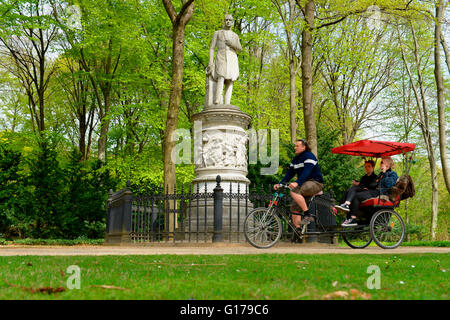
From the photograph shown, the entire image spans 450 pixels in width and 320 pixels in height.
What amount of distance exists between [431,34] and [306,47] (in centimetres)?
1477

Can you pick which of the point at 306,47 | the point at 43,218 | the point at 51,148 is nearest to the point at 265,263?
the point at 306,47

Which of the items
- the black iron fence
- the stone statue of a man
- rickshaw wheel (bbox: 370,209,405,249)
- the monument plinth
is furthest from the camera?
the stone statue of a man

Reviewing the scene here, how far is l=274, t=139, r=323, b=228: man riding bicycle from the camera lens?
8.15m

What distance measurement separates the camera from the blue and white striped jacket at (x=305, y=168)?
26.7ft

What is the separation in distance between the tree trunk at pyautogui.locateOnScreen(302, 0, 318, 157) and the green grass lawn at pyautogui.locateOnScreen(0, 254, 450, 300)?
31.7 ft

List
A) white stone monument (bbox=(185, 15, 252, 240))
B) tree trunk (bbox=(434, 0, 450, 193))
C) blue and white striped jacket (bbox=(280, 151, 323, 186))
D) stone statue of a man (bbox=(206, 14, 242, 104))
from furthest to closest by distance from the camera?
1. tree trunk (bbox=(434, 0, 450, 193))
2. stone statue of a man (bbox=(206, 14, 242, 104))
3. white stone monument (bbox=(185, 15, 252, 240))
4. blue and white striped jacket (bbox=(280, 151, 323, 186))

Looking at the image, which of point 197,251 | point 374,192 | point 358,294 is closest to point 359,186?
point 374,192

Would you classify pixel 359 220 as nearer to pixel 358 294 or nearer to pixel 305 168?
pixel 305 168

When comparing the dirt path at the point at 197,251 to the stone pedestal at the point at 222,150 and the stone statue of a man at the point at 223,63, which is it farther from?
the stone statue of a man at the point at 223,63

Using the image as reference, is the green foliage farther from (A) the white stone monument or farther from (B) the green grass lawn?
(B) the green grass lawn

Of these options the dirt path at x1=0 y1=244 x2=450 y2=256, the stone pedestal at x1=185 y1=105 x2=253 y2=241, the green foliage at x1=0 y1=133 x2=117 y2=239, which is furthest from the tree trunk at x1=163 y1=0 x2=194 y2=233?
the green foliage at x1=0 y1=133 x2=117 y2=239

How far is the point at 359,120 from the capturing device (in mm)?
26781

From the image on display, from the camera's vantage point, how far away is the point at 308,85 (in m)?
14.9

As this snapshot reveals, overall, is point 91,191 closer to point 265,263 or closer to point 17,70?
point 265,263
